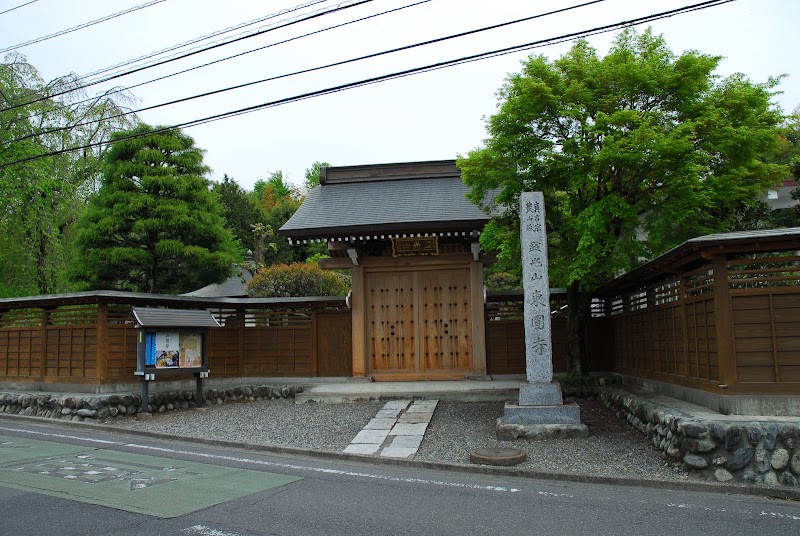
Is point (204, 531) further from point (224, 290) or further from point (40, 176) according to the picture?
point (224, 290)

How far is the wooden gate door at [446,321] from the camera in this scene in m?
16.0

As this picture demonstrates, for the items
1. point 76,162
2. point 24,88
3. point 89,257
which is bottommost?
point 89,257

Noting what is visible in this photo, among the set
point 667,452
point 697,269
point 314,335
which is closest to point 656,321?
point 697,269

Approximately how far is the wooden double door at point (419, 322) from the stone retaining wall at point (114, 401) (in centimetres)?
254

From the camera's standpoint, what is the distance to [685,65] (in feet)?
35.4

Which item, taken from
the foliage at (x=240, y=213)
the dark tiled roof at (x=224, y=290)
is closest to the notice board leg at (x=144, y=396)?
the dark tiled roof at (x=224, y=290)

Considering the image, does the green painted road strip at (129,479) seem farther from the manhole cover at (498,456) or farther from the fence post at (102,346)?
the fence post at (102,346)

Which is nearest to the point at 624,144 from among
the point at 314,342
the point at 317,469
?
the point at 317,469

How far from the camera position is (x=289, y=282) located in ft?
74.3

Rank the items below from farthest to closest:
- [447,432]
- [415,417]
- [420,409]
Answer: [420,409], [415,417], [447,432]

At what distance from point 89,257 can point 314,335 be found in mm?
9174

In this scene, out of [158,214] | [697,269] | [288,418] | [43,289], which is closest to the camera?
[697,269]

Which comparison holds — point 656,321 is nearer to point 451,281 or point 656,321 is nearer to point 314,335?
point 451,281

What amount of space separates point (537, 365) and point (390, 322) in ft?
21.5
